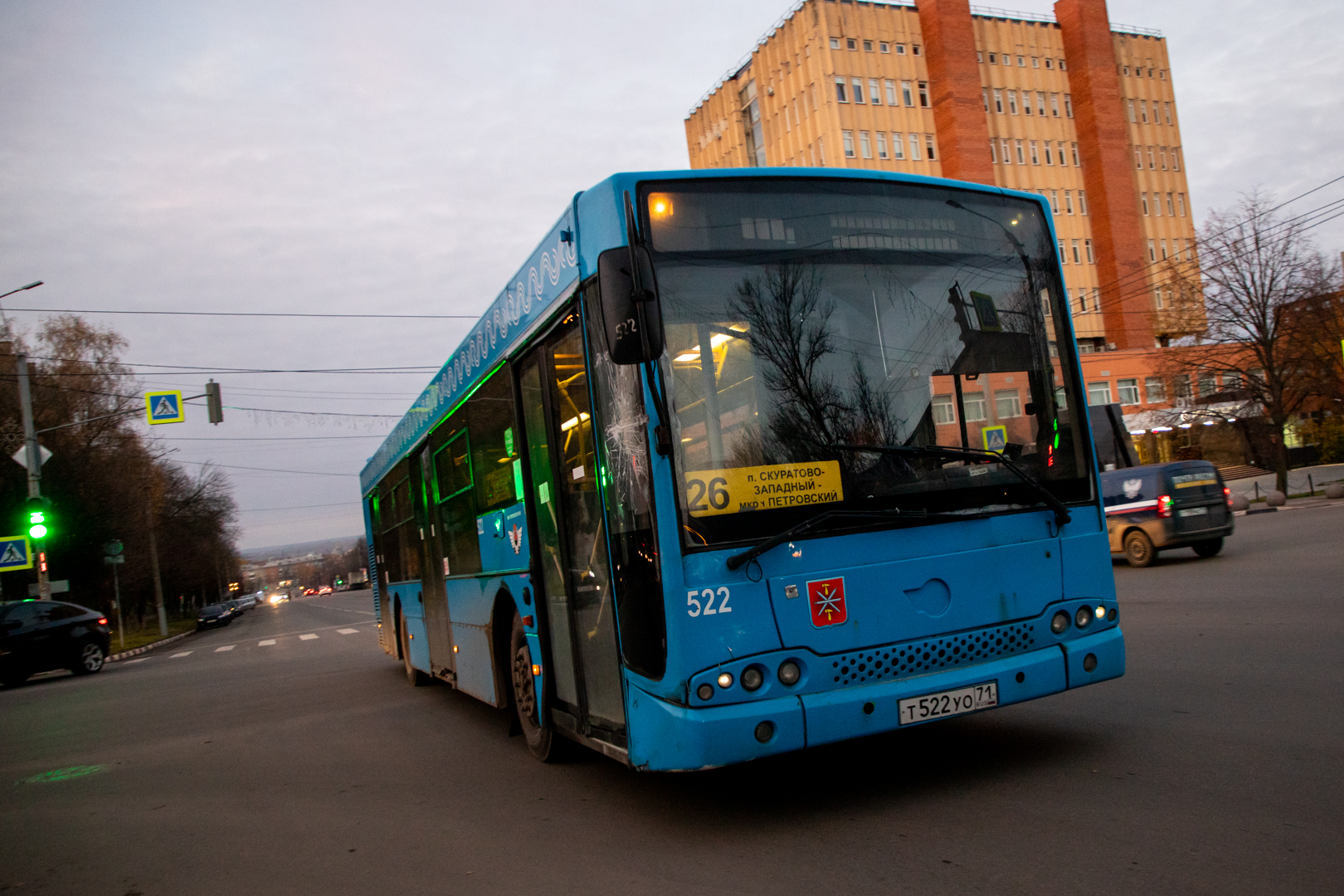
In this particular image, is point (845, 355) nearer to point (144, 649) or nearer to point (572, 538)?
point (572, 538)

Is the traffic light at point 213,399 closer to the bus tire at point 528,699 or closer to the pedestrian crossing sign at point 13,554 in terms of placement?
the pedestrian crossing sign at point 13,554

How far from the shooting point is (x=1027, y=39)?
6806cm

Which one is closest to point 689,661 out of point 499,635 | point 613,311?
point 613,311

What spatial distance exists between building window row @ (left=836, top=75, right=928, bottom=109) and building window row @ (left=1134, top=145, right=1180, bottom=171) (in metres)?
17.1

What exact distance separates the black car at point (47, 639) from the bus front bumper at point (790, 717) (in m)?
20.0

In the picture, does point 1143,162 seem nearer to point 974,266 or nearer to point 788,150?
point 788,150

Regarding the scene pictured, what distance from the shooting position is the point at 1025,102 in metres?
68.0

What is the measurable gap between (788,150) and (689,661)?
6341 cm

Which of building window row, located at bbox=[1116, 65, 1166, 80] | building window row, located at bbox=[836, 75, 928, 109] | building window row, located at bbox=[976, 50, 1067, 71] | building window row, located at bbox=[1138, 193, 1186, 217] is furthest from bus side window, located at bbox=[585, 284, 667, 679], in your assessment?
building window row, located at bbox=[1116, 65, 1166, 80]

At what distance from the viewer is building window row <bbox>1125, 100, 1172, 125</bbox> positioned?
70.8 m

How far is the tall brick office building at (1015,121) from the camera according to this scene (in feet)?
202

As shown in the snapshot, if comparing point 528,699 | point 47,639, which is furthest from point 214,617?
point 528,699

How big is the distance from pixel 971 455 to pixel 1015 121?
68.8 metres

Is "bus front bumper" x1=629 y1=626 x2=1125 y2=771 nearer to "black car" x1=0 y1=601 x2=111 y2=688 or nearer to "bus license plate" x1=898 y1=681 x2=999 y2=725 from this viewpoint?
"bus license plate" x1=898 y1=681 x2=999 y2=725
